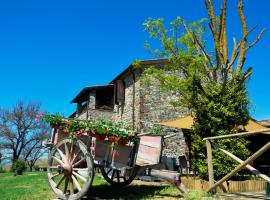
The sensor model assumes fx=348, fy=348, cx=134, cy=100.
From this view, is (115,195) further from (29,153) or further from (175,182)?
(29,153)

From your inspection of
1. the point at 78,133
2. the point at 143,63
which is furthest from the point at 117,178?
the point at 143,63

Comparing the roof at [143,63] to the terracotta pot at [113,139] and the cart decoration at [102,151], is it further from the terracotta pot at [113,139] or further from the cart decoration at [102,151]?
the terracotta pot at [113,139]

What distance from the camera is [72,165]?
7.95 metres

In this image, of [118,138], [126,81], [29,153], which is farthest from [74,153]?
[29,153]

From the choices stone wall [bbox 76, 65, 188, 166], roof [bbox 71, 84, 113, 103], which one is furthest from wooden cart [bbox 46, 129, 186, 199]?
roof [bbox 71, 84, 113, 103]

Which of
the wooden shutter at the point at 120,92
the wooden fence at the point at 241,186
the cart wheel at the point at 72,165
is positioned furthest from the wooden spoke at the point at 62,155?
the wooden shutter at the point at 120,92

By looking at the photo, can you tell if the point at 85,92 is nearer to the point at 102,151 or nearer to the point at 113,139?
the point at 102,151

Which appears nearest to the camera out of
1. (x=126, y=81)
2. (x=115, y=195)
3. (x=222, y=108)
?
(x=115, y=195)

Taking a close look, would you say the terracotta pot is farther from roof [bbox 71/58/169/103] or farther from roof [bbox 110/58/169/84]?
roof [bbox 71/58/169/103]

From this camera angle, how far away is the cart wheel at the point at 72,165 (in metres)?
7.48

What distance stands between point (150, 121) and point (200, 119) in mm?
11002

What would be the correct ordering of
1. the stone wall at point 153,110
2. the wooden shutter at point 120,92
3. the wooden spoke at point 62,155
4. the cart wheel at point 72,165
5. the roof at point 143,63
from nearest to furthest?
the cart wheel at point 72,165
the wooden spoke at point 62,155
the stone wall at point 153,110
the roof at point 143,63
the wooden shutter at point 120,92

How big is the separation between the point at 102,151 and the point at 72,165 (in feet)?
2.53

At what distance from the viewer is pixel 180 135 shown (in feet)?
74.6
